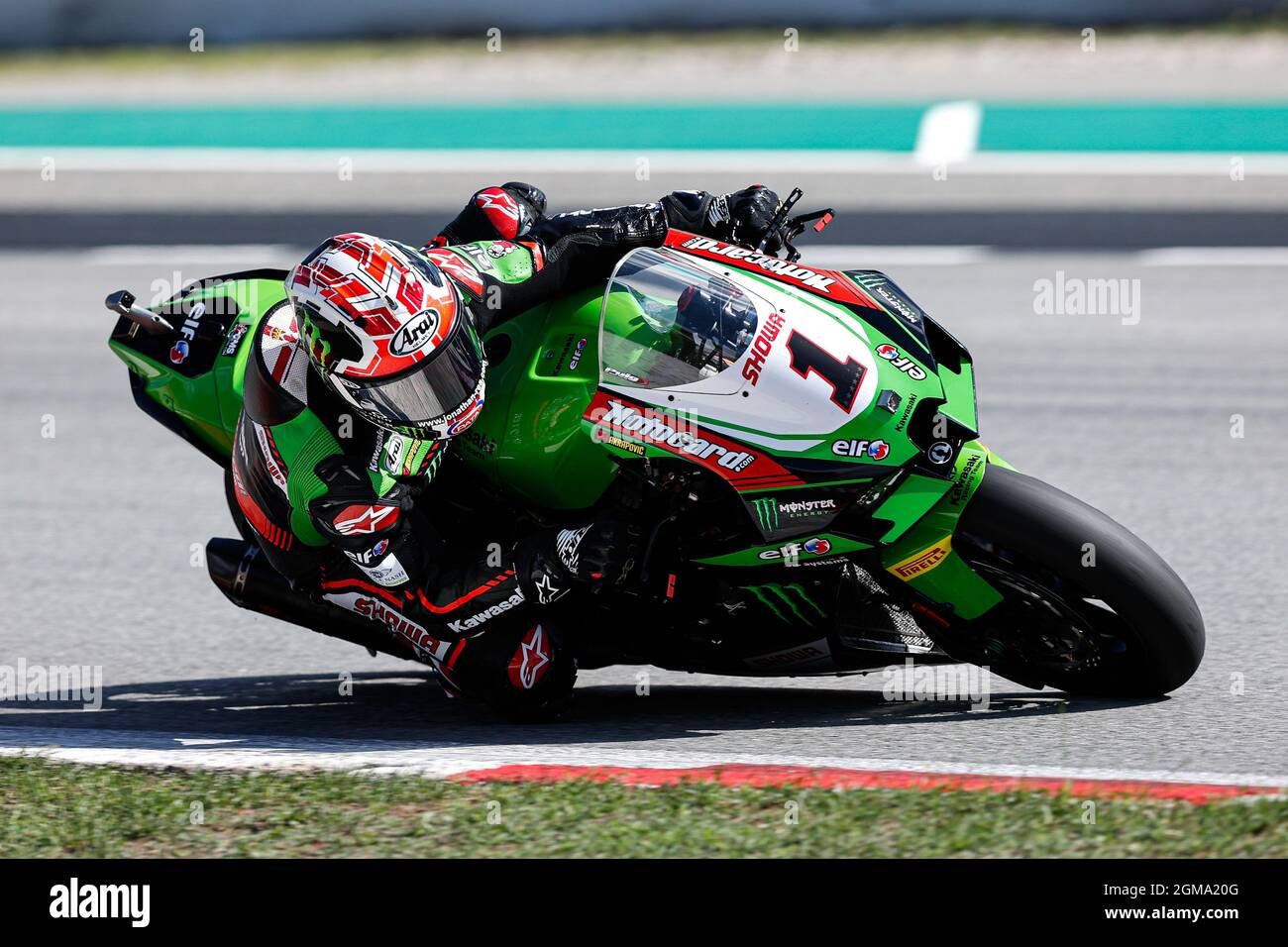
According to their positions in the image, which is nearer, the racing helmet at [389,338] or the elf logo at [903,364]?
the racing helmet at [389,338]

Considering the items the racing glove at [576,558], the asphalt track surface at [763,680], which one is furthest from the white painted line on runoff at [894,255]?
the racing glove at [576,558]

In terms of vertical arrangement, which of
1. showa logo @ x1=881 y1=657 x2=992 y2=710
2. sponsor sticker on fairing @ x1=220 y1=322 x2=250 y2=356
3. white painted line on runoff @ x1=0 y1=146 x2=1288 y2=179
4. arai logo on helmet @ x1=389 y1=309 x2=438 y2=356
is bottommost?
showa logo @ x1=881 y1=657 x2=992 y2=710

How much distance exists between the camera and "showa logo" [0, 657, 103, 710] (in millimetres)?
5711

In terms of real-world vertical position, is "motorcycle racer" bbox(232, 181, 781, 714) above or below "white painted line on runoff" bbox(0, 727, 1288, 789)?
above

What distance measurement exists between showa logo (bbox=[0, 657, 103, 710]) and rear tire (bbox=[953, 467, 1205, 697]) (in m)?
2.76

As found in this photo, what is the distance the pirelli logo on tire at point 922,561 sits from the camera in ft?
15.7

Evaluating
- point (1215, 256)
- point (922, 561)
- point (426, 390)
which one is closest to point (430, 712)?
point (426, 390)

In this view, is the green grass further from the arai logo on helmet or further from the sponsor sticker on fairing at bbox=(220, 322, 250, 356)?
the sponsor sticker on fairing at bbox=(220, 322, 250, 356)

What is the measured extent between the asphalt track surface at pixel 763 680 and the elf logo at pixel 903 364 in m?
0.97

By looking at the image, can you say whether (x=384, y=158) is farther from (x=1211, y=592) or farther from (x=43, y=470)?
(x=1211, y=592)

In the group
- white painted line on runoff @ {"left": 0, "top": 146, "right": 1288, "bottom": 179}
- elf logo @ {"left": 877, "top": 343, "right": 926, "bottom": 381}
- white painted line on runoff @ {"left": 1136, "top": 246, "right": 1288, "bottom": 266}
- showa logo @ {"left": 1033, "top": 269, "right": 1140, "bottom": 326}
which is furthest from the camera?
white painted line on runoff @ {"left": 0, "top": 146, "right": 1288, "bottom": 179}

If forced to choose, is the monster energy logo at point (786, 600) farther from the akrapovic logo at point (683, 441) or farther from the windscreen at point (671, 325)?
the windscreen at point (671, 325)

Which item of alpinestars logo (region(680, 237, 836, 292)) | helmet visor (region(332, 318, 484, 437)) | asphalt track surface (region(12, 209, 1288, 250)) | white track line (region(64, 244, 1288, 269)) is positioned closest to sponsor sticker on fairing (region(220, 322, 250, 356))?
helmet visor (region(332, 318, 484, 437))

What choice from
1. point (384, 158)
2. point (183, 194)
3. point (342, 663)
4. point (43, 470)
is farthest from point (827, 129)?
point (342, 663)
